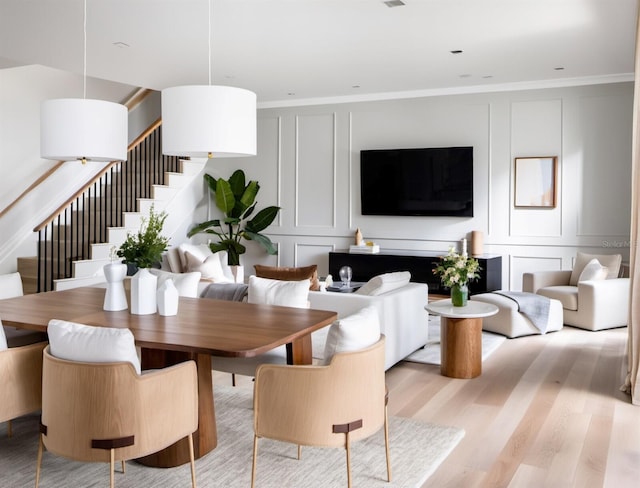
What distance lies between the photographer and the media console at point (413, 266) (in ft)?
25.1

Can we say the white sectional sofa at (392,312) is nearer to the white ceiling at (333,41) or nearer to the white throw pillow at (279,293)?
the white throw pillow at (279,293)

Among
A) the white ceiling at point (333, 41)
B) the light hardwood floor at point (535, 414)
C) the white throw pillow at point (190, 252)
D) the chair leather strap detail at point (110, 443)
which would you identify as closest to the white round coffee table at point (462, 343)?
the light hardwood floor at point (535, 414)

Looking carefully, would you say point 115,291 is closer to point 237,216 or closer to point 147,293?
point 147,293

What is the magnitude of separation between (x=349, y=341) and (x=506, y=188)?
5817 millimetres

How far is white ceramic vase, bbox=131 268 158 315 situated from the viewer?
11.4 feet

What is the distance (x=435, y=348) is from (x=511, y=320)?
3.07 ft

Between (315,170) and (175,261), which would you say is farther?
(315,170)

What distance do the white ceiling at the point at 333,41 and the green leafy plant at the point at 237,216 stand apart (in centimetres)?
183

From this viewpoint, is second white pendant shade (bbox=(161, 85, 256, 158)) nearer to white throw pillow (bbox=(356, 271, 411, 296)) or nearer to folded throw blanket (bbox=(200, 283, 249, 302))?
folded throw blanket (bbox=(200, 283, 249, 302))

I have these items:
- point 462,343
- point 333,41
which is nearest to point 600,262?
Result: point 462,343

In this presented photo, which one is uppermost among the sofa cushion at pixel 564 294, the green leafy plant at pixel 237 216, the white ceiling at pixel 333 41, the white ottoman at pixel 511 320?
the white ceiling at pixel 333 41

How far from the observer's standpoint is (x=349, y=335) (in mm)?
2725

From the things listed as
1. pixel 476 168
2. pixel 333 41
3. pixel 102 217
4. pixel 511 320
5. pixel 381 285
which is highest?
pixel 333 41

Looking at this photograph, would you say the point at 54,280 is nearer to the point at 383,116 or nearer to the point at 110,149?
the point at 110,149
